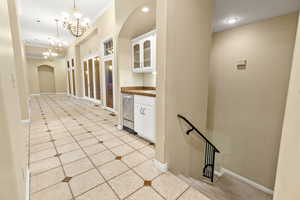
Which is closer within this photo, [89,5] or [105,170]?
[105,170]

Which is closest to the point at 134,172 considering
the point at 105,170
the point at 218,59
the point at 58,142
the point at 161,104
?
the point at 105,170

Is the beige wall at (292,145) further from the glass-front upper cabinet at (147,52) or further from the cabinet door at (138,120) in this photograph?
the glass-front upper cabinet at (147,52)

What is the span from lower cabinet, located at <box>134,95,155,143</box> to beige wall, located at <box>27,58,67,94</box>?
11.9 metres

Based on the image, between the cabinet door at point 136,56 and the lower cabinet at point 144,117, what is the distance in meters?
0.95

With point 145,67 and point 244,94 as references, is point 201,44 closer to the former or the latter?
point 145,67

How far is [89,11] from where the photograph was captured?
5363 mm

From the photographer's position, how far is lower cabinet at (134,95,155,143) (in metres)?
2.63

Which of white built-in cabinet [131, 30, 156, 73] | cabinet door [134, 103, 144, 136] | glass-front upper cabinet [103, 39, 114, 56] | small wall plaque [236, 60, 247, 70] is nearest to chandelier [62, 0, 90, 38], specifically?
glass-front upper cabinet [103, 39, 114, 56]

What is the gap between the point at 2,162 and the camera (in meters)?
0.84

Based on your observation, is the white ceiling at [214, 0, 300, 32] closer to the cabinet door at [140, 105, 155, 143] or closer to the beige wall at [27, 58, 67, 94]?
the cabinet door at [140, 105, 155, 143]

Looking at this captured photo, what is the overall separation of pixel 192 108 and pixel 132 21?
2.29 m

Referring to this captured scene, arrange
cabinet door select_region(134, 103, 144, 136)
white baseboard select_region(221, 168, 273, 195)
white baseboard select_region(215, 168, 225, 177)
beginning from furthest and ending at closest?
1. white baseboard select_region(215, 168, 225, 177)
2. white baseboard select_region(221, 168, 273, 195)
3. cabinet door select_region(134, 103, 144, 136)

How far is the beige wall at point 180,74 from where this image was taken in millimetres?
1804

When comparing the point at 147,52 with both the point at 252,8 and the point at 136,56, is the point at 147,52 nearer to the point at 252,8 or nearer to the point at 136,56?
the point at 136,56
